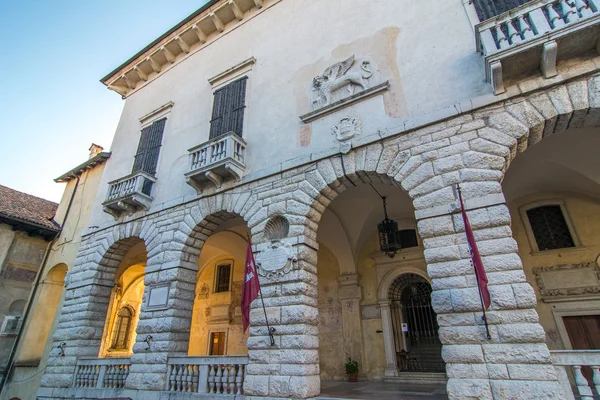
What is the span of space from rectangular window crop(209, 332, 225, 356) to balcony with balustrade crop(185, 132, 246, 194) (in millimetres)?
6518

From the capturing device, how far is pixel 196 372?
739cm

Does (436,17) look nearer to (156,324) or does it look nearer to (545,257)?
(545,257)

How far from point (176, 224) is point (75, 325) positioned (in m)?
4.59

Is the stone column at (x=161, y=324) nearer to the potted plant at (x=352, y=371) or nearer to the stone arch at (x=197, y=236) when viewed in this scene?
the stone arch at (x=197, y=236)

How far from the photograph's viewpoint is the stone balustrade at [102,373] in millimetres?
8541

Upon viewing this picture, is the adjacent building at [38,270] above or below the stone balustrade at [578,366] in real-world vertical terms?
above

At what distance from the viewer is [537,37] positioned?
Answer: 555cm

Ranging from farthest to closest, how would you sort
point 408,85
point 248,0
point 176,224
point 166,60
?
point 166,60 < point 248,0 < point 176,224 < point 408,85

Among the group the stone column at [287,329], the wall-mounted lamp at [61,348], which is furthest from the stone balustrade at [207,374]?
the wall-mounted lamp at [61,348]

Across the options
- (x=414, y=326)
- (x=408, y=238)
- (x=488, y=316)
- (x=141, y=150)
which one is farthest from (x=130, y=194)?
(x=488, y=316)

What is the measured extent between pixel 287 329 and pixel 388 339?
15.3 feet

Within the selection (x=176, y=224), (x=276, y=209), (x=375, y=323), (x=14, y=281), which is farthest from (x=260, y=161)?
(x=14, y=281)

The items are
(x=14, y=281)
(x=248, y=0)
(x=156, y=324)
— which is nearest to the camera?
(x=156, y=324)

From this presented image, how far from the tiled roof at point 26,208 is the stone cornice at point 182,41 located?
245 inches
